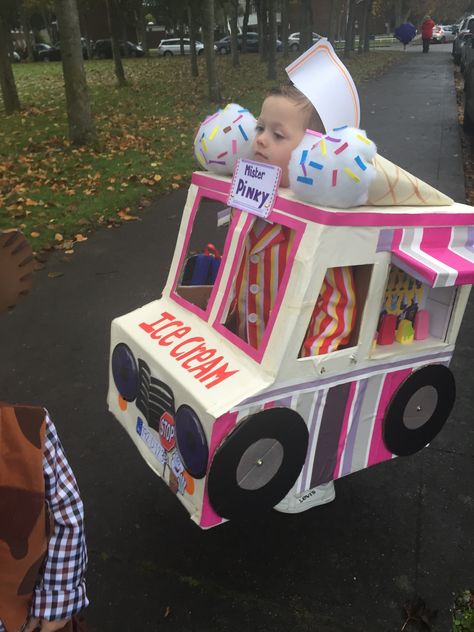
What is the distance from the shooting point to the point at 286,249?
85.5 inches

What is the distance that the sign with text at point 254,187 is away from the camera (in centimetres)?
208

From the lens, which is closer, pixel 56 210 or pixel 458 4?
pixel 56 210

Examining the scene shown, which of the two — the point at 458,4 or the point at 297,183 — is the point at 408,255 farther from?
the point at 458,4

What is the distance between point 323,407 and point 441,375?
630mm

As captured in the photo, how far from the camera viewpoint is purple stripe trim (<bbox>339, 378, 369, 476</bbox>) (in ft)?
7.44

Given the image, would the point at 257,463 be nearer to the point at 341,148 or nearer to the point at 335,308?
the point at 335,308

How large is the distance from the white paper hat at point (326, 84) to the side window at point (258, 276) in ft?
1.46

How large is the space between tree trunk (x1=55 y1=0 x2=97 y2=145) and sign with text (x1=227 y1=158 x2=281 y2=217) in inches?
311

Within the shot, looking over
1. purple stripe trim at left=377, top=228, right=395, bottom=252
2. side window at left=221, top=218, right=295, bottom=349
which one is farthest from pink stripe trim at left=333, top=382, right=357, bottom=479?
purple stripe trim at left=377, top=228, right=395, bottom=252

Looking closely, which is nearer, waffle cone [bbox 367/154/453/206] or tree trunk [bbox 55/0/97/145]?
waffle cone [bbox 367/154/453/206]

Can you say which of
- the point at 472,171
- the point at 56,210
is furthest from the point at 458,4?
the point at 56,210

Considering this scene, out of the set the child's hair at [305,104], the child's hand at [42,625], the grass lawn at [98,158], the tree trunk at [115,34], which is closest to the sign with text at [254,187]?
the child's hair at [305,104]

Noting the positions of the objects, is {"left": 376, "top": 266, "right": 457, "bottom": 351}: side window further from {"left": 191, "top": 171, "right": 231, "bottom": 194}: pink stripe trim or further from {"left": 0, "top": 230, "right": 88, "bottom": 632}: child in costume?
{"left": 0, "top": 230, "right": 88, "bottom": 632}: child in costume

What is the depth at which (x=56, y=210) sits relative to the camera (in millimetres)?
6723
